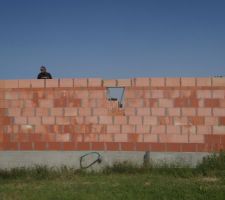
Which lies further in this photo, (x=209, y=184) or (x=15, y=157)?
(x=15, y=157)

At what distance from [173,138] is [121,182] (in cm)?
186

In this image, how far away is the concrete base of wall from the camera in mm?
7859

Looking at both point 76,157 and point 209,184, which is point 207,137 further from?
point 76,157

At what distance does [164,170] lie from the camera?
753 cm

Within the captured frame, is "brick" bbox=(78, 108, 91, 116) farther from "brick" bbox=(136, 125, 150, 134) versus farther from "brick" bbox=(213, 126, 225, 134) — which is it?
"brick" bbox=(213, 126, 225, 134)

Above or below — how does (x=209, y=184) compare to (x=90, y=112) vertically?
below

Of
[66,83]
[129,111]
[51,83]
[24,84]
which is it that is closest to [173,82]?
[129,111]

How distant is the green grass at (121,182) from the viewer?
19.2ft

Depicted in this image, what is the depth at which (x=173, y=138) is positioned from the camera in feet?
26.1

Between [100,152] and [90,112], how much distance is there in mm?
899

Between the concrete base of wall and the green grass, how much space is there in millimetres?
208

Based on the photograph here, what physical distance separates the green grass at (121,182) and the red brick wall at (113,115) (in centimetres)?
56

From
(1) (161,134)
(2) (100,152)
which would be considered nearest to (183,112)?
(1) (161,134)

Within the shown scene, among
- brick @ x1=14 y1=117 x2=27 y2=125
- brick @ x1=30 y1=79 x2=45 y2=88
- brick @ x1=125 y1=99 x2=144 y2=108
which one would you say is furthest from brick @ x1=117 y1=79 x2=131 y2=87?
brick @ x1=14 y1=117 x2=27 y2=125
